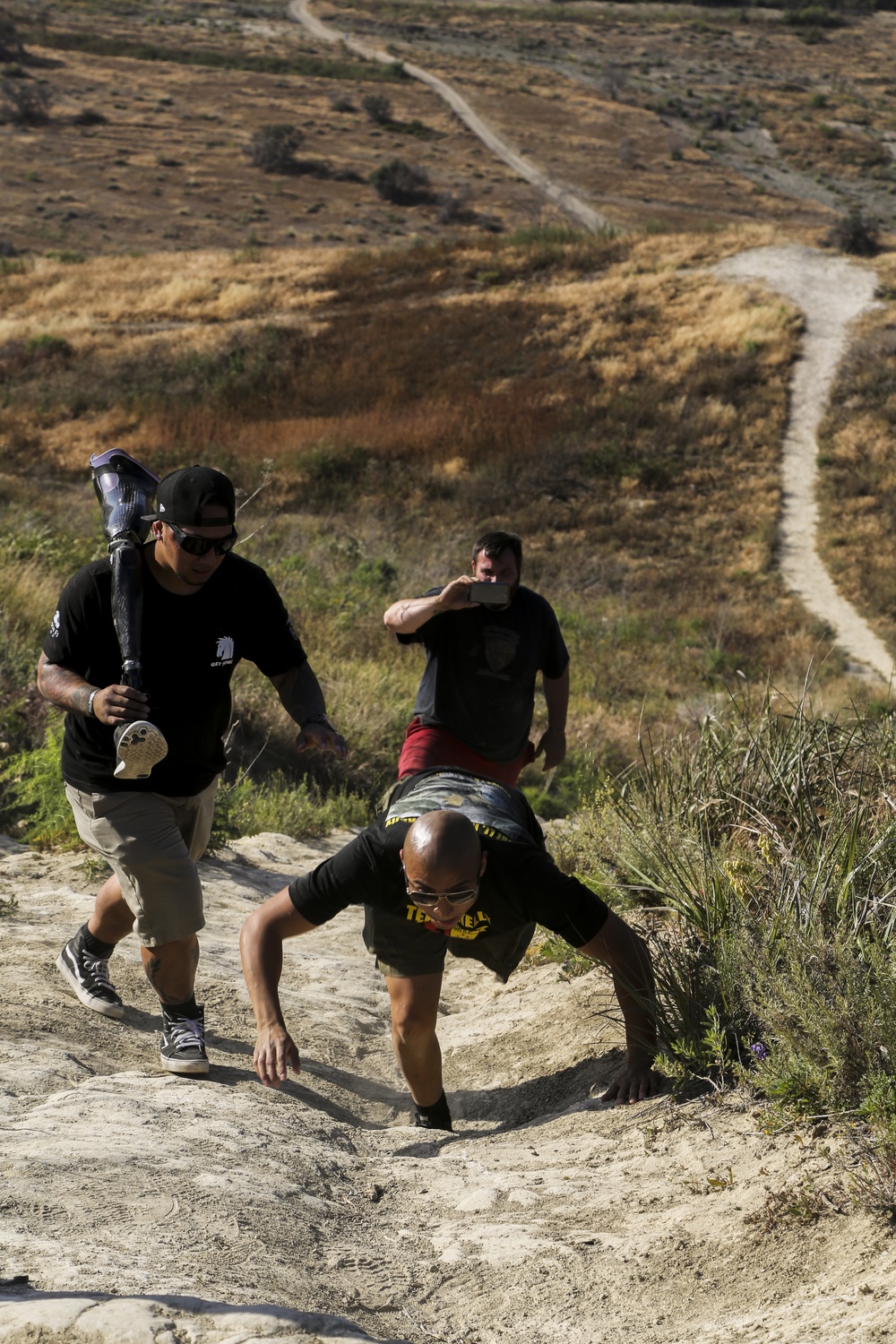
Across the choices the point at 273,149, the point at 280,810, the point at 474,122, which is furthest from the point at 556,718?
the point at 474,122

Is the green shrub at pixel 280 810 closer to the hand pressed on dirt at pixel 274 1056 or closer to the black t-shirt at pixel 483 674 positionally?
the black t-shirt at pixel 483 674

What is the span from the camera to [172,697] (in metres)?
3.38

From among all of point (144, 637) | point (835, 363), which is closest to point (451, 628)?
point (144, 637)

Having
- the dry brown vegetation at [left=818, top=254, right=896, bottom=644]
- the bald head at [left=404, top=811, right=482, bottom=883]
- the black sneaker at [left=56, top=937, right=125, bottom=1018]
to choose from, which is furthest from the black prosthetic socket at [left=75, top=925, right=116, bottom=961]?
the dry brown vegetation at [left=818, top=254, right=896, bottom=644]

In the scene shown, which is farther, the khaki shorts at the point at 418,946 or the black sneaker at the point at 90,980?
the black sneaker at the point at 90,980

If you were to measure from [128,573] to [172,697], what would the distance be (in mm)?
380

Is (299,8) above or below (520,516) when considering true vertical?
above

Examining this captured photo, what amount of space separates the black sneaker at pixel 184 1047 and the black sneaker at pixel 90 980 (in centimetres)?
41

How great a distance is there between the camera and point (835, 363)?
2402 cm

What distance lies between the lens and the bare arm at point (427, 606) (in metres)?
4.34

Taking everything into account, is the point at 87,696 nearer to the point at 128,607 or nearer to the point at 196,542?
the point at 128,607

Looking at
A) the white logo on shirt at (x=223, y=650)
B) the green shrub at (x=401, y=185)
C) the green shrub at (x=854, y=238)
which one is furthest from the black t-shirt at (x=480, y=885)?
the green shrub at (x=401, y=185)

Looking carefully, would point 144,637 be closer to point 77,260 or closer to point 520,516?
point 520,516

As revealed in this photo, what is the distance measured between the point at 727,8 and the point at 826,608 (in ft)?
288
